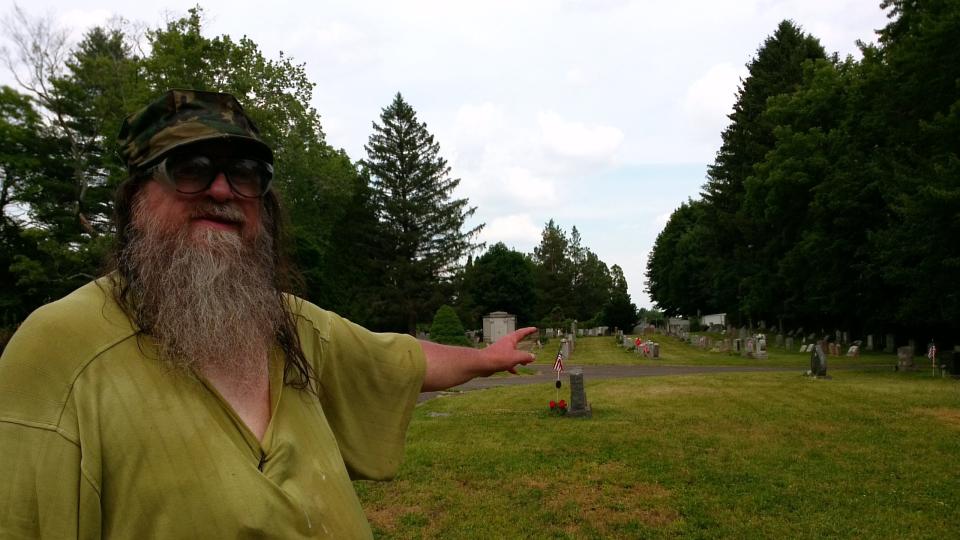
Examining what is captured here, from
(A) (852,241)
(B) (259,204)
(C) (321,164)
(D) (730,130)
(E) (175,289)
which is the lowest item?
(E) (175,289)

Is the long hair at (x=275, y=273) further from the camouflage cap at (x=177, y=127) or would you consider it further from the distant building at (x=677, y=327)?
the distant building at (x=677, y=327)

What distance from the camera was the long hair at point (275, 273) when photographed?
1.96 metres

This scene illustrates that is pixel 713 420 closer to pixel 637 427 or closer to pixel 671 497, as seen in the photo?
pixel 637 427

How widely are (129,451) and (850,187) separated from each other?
3176cm

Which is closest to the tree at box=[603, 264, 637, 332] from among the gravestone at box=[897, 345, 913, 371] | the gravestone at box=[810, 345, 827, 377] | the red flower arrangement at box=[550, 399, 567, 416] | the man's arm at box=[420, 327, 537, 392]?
the gravestone at box=[897, 345, 913, 371]

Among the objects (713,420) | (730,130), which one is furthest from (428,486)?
(730,130)

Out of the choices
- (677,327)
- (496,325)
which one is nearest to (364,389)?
(496,325)

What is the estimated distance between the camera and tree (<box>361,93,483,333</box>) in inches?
1980

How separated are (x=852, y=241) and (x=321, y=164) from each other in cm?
2706

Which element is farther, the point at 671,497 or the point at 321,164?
the point at 321,164

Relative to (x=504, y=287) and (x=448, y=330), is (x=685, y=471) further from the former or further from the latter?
(x=504, y=287)

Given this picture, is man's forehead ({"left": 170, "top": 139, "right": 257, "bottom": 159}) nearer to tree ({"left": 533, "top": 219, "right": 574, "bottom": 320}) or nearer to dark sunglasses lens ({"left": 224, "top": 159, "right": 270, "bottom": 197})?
dark sunglasses lens ({"left": 224, "top": 159, "right": 270, "bottom": 197})

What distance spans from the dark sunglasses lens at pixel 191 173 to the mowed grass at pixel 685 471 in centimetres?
532

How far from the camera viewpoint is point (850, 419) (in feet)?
40.7
